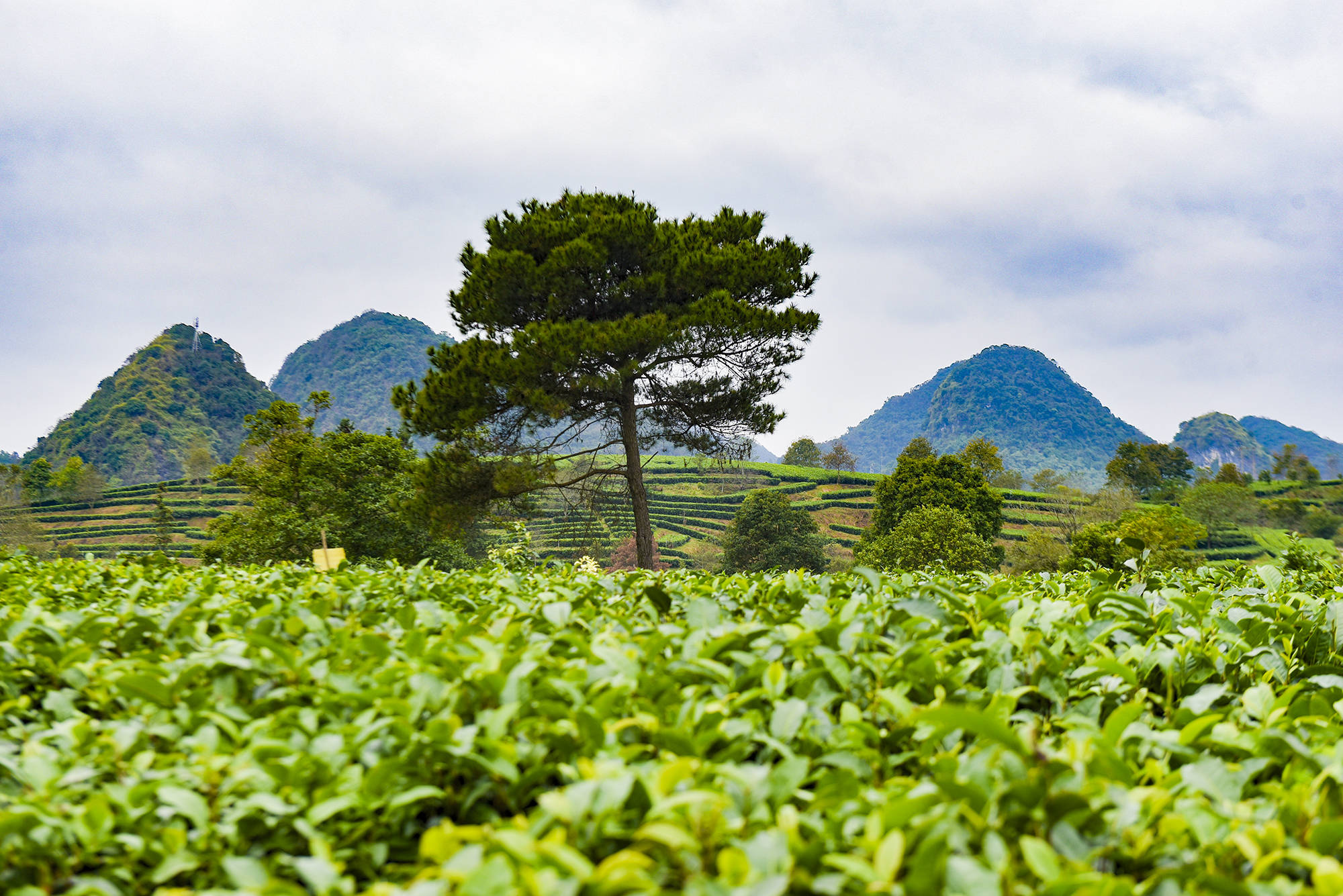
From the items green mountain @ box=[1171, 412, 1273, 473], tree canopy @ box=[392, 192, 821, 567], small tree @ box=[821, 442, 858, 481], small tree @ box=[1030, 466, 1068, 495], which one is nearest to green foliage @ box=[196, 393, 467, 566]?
tree canopy @ box=[392, 192, 821, 567]

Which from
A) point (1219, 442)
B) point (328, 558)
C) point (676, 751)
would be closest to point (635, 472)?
point (328, 558)

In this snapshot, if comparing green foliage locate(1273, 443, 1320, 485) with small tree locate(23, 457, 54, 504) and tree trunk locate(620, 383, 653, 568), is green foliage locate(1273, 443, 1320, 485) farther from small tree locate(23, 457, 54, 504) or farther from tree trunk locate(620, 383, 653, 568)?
small tree locate(23, 457, 54, 504)

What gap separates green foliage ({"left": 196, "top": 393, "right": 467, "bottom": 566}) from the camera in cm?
1966

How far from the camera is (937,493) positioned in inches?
1257

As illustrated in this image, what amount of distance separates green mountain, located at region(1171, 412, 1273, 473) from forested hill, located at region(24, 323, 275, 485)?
662 ft

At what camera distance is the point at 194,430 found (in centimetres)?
11088

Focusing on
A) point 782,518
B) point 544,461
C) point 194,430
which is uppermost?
point 194,430

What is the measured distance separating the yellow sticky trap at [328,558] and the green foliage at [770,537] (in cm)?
3322

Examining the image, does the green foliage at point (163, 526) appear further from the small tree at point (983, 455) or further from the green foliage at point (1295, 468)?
the green foliage at point (1295, 468)

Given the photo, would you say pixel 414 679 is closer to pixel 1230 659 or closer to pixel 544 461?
pixel 1230 659

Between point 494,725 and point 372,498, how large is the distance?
2105cm

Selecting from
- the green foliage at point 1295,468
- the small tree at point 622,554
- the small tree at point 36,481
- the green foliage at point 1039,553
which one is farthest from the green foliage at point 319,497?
the green foliage at point 1295,468

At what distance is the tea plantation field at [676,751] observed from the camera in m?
0.77

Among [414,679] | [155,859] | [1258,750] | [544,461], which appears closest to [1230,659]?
[1258,750]
